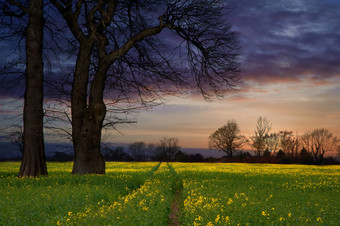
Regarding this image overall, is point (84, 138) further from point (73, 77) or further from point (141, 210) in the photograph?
point (141, 210)

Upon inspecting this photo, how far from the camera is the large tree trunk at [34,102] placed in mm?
17891

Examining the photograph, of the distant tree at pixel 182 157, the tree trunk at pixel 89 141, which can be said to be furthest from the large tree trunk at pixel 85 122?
the distant tree at pixel 182 157

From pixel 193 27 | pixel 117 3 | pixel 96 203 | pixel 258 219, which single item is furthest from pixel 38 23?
pixel 258 219

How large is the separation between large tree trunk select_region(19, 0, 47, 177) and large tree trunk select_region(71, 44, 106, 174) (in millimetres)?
1944

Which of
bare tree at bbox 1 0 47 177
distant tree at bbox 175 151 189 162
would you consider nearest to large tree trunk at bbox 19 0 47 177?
bare tree at bbox 1 0 47 177

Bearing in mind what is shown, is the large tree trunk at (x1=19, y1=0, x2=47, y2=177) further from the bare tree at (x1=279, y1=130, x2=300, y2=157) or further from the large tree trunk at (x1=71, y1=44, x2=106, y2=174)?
the bare tree at (x1=279, y1=130, x2=300, y2=157)

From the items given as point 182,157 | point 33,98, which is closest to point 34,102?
point 33,98

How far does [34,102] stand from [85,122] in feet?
10.5

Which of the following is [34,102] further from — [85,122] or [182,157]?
[182,157]

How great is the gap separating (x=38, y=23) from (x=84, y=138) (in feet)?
25.0

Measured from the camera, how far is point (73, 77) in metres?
19.7

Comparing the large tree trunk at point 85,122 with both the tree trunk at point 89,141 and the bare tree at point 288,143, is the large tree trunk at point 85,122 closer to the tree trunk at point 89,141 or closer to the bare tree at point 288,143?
the tree trunk at point 89,141

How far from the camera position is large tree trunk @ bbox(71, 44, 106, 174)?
18562mm

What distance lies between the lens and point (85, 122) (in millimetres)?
18672
